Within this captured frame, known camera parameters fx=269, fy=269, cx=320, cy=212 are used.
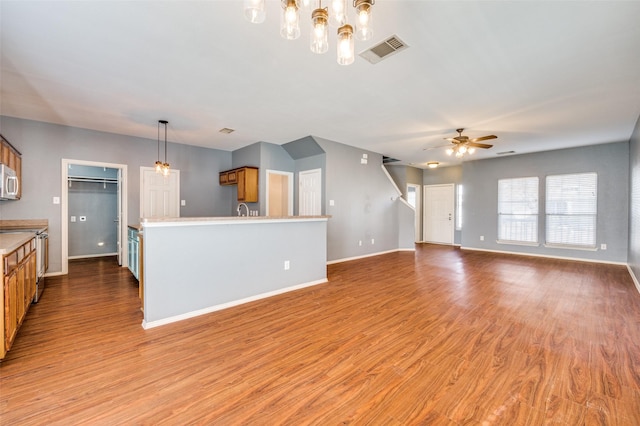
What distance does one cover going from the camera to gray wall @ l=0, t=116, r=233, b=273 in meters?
4.54

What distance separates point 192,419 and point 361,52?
315 cm

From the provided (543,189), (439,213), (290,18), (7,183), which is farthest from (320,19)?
(439,213)

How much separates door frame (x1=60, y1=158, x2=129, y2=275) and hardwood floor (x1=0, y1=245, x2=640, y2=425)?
1.30m

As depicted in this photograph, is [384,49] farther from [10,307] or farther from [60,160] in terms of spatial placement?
[60,160]

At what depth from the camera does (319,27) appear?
1.61 m

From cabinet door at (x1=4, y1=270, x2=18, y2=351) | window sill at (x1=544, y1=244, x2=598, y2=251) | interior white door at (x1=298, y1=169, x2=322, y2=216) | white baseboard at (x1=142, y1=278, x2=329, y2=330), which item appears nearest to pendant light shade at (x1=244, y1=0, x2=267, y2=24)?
cabinet door at (x1=4, y1=270, x2=18, y2=351)

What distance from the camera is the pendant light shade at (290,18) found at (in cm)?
152

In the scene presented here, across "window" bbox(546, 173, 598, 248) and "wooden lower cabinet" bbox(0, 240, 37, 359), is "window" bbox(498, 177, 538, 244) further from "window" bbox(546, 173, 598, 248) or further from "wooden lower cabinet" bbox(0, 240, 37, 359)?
"wooden lower cabinet" bbox(0, 240, 37, 359)

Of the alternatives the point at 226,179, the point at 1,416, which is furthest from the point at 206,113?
the point at 1,416

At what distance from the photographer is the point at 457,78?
304 centimetres

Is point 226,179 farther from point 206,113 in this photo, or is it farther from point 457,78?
point 457,78

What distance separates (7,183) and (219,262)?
311 centimetres

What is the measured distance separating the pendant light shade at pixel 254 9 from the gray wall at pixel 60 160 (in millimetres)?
4707

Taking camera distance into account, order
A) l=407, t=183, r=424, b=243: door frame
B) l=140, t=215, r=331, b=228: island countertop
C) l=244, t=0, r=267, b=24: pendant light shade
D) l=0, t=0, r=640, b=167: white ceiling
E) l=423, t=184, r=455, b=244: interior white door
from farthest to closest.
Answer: l=407, t=183, r=424, b=243: door frame
l=423, t=184, r=455, b=244: interior white door
l=140, t=215, r=331, b=228: island countertop
l=0, t=0, r=640, b=167: white ceiling
l=244, t=0, r=267, b=24: pendant light shade
